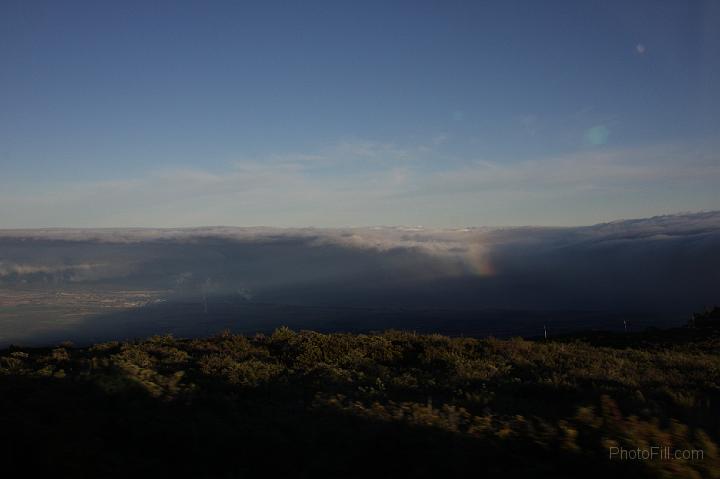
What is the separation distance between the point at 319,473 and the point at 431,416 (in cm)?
273

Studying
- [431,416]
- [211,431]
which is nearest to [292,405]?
[211,431]

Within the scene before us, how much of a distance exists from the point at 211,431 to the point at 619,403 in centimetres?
735

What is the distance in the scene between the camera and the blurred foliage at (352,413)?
22.6 feet

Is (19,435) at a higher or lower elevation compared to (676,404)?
higher

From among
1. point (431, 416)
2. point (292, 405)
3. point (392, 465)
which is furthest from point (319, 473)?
point (292, 405)

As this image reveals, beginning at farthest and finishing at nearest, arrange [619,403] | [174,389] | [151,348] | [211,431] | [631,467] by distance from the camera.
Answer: [151,348]
[174,389]
[619,403]
[211,431]
[631,467]

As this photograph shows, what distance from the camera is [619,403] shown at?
10047mm

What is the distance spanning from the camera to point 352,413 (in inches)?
359

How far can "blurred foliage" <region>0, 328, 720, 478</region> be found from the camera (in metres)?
6.89

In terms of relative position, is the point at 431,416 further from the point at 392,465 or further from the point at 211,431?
the point at 211,431

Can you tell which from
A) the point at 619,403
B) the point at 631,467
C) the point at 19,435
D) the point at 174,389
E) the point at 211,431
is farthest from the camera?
the point at 174,389

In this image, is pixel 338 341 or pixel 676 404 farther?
pixel 338 341

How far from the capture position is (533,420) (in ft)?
29.5

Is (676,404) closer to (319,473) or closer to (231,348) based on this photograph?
(319,473)
